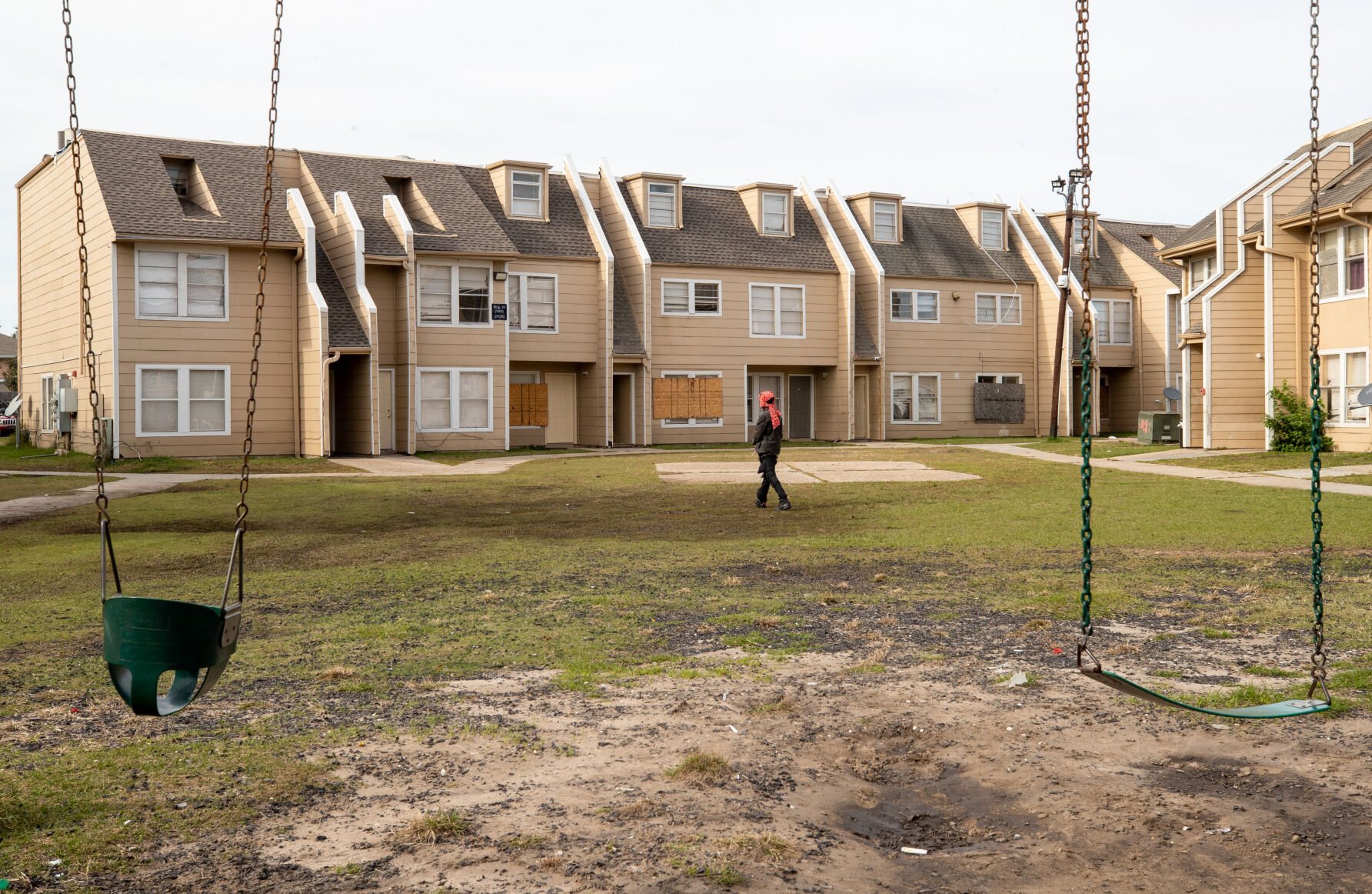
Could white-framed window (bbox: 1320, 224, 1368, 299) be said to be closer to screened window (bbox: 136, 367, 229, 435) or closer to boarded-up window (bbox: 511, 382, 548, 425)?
boarded-up window (bbox: 511, 382, 548, 425)

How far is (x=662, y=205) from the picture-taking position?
131 ft

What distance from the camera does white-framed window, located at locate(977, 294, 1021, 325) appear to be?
44.2m

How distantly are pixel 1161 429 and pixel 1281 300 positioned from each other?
6120 mm

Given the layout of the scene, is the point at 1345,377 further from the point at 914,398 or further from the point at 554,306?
the point at 554,306

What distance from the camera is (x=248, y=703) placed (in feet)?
23.8

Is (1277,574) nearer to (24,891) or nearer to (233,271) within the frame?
(24,891)

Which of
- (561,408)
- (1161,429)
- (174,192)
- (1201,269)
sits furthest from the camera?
(561,408)

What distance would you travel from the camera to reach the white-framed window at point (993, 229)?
1783 inches

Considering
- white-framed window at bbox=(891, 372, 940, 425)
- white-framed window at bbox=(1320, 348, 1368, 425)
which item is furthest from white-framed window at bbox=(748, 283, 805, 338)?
white-framed window at bbox=(1320, 348, 1368, 425)

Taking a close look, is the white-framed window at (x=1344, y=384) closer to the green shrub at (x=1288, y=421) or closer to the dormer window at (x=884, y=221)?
the green shrub at (x=1288, y=421)

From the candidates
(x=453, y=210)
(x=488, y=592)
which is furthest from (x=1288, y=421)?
(x=488, y=592)

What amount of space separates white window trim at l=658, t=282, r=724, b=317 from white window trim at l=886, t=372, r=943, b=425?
259 inches

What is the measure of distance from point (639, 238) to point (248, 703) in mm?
32091

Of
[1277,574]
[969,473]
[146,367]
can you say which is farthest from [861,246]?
[1277,574]
